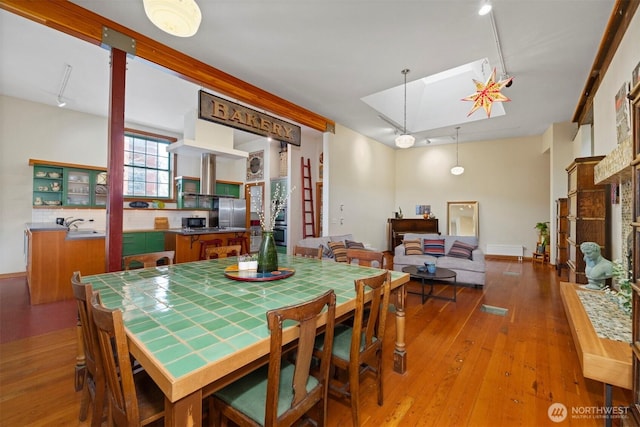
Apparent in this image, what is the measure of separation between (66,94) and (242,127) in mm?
3840

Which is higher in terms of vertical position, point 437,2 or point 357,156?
point 437,2

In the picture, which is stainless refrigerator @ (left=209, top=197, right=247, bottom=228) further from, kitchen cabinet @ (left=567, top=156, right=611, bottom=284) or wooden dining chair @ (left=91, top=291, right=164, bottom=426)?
kitchen cabinet @ (left=567, top=156, right=611, bottom=284)

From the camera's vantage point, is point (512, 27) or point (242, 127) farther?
point (242, 127)

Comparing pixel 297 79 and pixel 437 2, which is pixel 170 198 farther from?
pixel 437 2

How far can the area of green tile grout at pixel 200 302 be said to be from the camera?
98 centimetres

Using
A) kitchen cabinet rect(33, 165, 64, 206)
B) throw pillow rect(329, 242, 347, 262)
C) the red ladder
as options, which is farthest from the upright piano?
kitchen cabinet rect(33, 165, 64, 206)

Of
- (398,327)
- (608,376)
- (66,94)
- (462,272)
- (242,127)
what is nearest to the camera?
(608,376)

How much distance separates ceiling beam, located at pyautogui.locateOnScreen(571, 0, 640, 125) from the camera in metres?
2.54

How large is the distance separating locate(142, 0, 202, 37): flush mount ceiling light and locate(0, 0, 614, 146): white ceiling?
805 millimetres

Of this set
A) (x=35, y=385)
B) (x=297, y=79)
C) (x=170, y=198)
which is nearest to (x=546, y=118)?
(x=297, y=79)

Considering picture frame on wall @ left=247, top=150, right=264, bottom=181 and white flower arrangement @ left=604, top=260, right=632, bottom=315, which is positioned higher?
picture frame on wall @ left=247, top=150, right=264, bottom=181

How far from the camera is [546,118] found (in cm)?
568

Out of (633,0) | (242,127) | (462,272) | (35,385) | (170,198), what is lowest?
(35,385)
